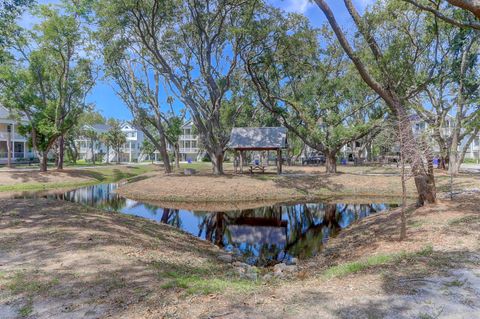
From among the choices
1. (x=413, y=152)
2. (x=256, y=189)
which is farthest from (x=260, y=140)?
(x=413, y=152)

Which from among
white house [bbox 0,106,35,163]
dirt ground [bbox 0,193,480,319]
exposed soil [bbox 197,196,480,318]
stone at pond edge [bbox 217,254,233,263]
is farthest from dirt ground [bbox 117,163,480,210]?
white house [bbox 0,106,35,163]

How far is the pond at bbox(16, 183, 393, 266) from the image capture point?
10.6 metres

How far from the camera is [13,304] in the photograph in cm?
417

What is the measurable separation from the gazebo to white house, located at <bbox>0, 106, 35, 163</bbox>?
28.7m

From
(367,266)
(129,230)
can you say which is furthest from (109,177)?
(367,266)

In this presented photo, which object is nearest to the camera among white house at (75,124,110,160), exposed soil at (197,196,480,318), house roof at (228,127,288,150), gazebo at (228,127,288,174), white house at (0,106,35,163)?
exposed soil at (197,196,480,318)

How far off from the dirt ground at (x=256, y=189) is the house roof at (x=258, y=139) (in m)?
5.18

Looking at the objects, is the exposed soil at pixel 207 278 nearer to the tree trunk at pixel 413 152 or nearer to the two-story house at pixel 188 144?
the tree trunk at pixel 413 152

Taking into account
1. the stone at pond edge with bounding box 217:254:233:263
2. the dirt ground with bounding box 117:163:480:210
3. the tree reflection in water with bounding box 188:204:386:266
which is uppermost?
the dirt ground with bounding box 117:163:480:210

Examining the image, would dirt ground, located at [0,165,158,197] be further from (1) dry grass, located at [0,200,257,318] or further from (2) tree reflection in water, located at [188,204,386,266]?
(1) dry grass, located at [0,200,257,318]

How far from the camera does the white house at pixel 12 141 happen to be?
132ft

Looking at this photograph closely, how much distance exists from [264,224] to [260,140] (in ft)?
50.1

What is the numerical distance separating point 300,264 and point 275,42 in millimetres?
16884

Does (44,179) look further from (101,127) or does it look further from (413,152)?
(101,127)
